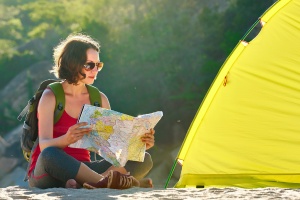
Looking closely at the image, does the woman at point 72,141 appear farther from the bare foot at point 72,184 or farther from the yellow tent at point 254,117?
the yellow tent at point 254,117

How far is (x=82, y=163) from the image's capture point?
3.36 metres

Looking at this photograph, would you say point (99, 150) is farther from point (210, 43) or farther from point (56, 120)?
point (210, 43)

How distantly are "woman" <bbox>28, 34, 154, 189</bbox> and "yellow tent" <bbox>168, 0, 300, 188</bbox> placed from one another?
988 mm

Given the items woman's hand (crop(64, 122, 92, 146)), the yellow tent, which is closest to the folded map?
woman's hand (crop(64, 122, 92, 146))

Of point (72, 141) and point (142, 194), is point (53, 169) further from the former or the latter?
point (142, 194)

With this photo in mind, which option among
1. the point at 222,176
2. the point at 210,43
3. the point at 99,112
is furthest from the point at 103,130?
the point at 210,43

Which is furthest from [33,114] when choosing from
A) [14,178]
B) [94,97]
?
[14,178]

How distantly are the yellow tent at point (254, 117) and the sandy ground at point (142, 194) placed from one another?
103cm

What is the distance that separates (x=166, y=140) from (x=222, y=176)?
20.6ft

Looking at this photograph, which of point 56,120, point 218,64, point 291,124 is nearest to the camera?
point 56,120

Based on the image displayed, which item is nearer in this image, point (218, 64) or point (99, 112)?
point (99, 112)

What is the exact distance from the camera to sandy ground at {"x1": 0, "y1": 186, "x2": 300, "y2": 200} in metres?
2.97

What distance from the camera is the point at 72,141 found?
3.30 meters

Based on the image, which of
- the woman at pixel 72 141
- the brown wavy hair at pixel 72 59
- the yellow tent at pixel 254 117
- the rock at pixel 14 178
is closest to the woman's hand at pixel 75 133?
the woman at pixel 72 141
